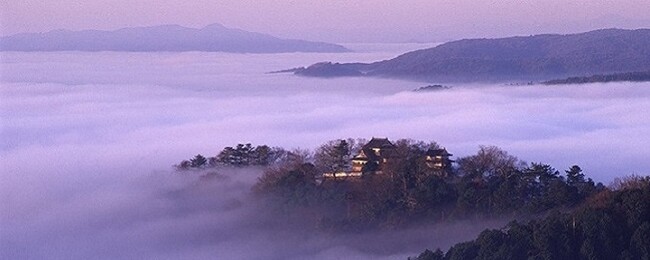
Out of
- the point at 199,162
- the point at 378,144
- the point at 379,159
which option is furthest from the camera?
the point at 199,162

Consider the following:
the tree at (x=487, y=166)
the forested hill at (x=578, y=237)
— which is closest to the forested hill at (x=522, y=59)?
the tree at (x=487, y=166)

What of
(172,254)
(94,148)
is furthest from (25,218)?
(94,148)

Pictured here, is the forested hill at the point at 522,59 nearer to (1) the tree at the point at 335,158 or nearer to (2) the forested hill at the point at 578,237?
(1) the tree at the point at 335,158

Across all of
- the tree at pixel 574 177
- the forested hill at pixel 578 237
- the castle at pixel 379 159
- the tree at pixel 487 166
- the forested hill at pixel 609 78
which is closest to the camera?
the forested hill at pixel 578 237

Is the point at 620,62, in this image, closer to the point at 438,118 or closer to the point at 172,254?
the point at 438,118

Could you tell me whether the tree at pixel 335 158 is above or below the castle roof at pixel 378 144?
below

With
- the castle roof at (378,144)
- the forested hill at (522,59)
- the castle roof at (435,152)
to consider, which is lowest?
the castle roof at (435,152)

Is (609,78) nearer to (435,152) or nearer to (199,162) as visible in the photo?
(199,162)

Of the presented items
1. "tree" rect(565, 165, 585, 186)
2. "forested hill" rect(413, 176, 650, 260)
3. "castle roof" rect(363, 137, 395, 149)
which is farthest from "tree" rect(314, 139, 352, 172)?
"forested hill" rect(413, 176, 650, 260)

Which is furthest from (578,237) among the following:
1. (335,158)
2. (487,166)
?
(335,158)
